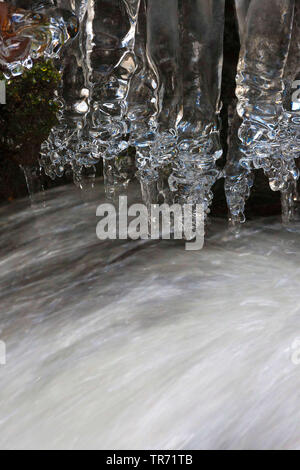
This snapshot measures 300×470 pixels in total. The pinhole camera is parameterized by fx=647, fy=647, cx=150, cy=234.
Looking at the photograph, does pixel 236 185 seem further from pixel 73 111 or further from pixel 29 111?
pixel 29 111

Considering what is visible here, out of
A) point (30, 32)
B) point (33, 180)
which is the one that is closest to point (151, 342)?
point (30, 32)

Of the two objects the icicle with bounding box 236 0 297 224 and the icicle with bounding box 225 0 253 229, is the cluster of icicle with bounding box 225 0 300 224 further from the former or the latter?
the icicle with bounding box 225 0 253 229

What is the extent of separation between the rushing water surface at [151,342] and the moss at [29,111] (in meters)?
0.58

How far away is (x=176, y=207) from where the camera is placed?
1680mm

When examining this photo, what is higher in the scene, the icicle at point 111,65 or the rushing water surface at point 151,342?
the icicle at point 111,65

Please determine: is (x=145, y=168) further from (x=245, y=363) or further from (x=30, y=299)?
(x=245, y=363)

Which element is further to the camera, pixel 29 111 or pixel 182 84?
pixel 29 111

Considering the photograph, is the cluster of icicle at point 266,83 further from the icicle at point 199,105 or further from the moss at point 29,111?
the moss at point 29,111

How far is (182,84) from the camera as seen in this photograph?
1569mm

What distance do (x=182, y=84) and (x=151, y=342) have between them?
0.71 m

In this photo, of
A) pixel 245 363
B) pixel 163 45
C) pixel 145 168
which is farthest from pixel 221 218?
pixel 245 363

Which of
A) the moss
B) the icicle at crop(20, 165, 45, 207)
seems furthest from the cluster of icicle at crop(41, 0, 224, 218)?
the icicle at crop(20, 165, 45, 207)

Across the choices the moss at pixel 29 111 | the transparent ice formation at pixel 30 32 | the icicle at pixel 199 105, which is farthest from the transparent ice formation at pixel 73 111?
the icicle at pixel 199 105

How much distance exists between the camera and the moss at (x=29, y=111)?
211 cm
